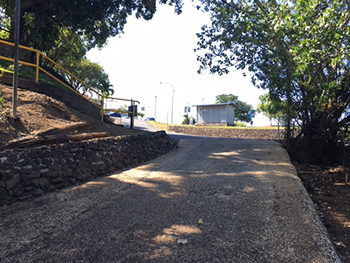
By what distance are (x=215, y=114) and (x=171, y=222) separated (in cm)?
2840

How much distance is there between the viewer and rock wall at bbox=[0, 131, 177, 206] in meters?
4.68

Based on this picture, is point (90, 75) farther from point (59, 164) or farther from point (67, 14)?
point (59, 164)

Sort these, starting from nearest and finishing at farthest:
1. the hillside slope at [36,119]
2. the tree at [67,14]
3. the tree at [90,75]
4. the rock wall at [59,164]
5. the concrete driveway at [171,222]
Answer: the concrete driveway at [171,222], the rock wall at [59,164], the hillside slope at [36,119], the tree at [67,14], the tree at [90,75]

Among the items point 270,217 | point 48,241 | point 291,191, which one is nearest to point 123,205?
point 48,241

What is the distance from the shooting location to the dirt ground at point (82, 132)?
4680 millimetres

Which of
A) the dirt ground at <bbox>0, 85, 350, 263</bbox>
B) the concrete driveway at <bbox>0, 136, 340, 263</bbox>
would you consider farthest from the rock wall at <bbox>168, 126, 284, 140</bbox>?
the concrete driveway at <bbox>0, 136, 340, 263</bbox>

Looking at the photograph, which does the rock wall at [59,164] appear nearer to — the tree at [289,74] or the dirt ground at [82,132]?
the dirt ground at [82,132]

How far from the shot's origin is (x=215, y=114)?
1251 inches

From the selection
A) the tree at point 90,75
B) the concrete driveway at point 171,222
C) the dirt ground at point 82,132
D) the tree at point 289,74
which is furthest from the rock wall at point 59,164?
the tree at point 90,75

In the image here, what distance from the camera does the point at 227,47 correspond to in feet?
35.3

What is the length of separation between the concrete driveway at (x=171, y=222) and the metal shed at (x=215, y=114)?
81.9ft

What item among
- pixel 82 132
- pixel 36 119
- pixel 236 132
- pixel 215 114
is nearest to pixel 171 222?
pixel 82 132

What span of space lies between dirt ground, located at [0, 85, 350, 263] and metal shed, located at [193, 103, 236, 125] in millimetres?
22128

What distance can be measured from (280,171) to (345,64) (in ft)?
14.4
